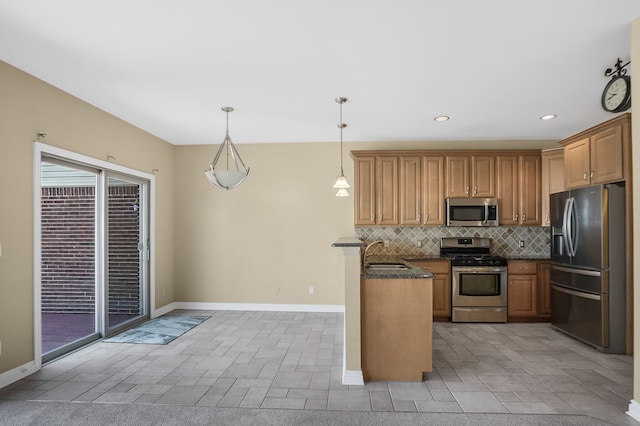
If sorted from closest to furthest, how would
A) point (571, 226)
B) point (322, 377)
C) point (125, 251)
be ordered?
point (322, 377)
point (571, 226)
point (125, 251)

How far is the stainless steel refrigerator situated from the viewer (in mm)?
3549

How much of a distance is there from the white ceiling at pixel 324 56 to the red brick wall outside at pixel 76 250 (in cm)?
122

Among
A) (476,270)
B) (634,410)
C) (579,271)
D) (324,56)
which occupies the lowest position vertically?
(634,410)

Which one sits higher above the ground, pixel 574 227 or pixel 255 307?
pixel 574 227

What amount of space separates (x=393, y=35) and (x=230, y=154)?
358 cm

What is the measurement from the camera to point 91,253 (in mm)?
4117

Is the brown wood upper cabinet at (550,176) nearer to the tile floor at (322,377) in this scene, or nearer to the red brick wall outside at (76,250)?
the tile floor at (322,377)

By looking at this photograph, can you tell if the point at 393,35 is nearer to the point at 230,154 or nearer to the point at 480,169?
the point at 480,169

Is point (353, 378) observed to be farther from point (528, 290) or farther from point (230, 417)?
point (528, 290)

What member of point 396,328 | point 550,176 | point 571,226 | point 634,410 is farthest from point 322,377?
point 550,176

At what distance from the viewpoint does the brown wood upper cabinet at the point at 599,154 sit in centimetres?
344

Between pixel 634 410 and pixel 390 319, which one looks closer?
pixel 634 410

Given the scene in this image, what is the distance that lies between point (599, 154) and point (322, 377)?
12.0 ft

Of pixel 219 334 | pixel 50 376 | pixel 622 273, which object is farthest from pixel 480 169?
pixel 50 376
